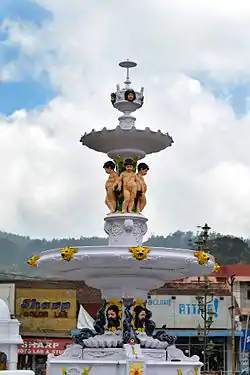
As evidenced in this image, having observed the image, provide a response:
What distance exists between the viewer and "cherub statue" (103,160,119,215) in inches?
710

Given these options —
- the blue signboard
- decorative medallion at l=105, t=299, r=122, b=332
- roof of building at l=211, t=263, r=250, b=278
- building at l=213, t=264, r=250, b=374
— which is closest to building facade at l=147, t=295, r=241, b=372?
the blue signboard

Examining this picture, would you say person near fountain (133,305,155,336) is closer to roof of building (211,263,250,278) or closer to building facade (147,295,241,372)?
building facade (147,295,241,372)

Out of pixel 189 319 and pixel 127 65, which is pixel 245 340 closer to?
pixel 189 319

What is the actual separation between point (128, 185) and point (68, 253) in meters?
2.40

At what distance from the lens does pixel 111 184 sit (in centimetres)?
1811

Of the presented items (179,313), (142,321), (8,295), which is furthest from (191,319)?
(142,321)

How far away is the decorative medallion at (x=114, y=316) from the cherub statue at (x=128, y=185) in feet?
6.29

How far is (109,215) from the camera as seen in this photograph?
18.0m

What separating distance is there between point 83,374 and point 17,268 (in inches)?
2124

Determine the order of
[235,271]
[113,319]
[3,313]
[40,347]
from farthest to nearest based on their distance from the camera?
[235,271] < [40,347] < [3,313] < [113,319]

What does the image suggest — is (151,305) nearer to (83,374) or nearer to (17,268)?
(17,268)

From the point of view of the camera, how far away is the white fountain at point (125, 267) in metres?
16.2

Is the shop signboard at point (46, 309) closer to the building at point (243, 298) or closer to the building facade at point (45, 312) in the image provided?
the building facade at point (45, 312)

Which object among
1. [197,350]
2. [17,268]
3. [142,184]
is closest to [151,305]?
[197,350]
